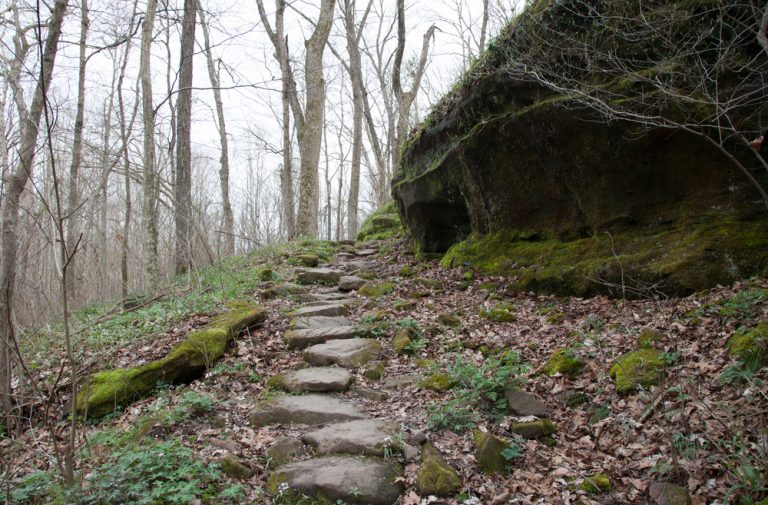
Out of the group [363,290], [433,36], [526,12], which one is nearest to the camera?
[526,12]

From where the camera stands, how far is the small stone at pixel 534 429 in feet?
11.8

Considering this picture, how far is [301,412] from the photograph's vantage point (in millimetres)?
4203

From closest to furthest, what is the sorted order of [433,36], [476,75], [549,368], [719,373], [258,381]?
[719,373], [549,368], [258,381], [476,75], [433,36]

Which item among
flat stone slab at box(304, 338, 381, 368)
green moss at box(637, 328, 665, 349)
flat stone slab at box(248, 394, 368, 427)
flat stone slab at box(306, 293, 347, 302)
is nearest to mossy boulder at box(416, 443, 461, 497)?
flat stone slab at box(248, 394, 368, 427)

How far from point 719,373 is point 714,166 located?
286 cm

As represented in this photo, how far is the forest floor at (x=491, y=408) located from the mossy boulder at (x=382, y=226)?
705 cm

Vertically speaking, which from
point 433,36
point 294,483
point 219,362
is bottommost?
point 294,483

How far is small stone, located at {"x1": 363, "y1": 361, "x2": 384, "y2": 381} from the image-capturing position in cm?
501

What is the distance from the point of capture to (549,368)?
4352 millimetres

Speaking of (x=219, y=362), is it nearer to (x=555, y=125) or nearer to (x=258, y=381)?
(x=258, y=381)

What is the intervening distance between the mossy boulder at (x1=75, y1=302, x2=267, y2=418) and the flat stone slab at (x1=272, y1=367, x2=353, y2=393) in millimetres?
974

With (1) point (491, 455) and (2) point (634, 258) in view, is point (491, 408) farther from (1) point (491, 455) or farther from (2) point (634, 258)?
(2) point (634, 258)

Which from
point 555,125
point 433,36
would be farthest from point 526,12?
point 433,36

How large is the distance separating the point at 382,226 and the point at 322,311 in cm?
748
